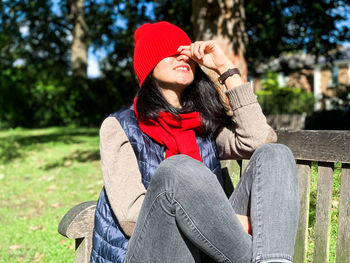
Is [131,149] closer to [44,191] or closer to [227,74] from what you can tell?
[227,74]

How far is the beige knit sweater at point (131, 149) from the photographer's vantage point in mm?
1819

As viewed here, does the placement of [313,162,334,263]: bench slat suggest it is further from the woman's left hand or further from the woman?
the woman's left hand

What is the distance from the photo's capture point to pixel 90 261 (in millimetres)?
1914

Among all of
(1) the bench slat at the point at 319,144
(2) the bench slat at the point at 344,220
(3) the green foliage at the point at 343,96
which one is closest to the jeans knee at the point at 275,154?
(1) the bench slat at the point at 319,144

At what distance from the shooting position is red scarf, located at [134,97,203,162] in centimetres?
204

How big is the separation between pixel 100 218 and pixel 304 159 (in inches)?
40.3

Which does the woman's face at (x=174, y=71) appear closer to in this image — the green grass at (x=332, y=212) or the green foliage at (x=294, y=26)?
the green grass at (x=332, y=212)

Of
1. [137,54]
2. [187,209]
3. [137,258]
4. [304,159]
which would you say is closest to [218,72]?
[137,54]

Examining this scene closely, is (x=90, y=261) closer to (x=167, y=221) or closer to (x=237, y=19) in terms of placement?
(x=167, y=221)

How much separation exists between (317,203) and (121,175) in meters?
0.94

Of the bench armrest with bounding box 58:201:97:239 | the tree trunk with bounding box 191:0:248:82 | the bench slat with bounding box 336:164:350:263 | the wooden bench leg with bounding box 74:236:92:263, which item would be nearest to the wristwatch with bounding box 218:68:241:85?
the bench slat with bounding box 336:164:350:263

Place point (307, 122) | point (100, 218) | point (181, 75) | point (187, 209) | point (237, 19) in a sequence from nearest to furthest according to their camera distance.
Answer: point (187, 209), point (100, 218), point (181, 75), point (237, 19), point (307, 122)

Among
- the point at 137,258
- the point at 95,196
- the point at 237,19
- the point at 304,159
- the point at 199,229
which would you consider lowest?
the point at 95,196

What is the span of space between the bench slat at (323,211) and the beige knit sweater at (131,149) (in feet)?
1.07
